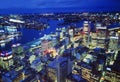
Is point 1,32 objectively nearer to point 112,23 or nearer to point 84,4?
point 84,4

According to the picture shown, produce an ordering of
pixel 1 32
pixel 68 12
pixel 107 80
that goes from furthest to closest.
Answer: pixel 107 80
pixel 68 12
pixel 1 32

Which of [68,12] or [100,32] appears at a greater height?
[68,12]

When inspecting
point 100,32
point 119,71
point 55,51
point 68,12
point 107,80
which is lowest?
point 107,80

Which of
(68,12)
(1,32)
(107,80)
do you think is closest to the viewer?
(1,32)

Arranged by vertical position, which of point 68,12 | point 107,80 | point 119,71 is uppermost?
point 68,12

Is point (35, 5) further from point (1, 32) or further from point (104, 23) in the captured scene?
point (104, 23)

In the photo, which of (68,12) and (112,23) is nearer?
(68,12)

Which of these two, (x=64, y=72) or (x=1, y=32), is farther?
(x=64, y=72)

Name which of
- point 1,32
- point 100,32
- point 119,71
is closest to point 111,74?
point 119,71

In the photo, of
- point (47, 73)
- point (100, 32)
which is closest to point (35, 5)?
point (47, 73)
